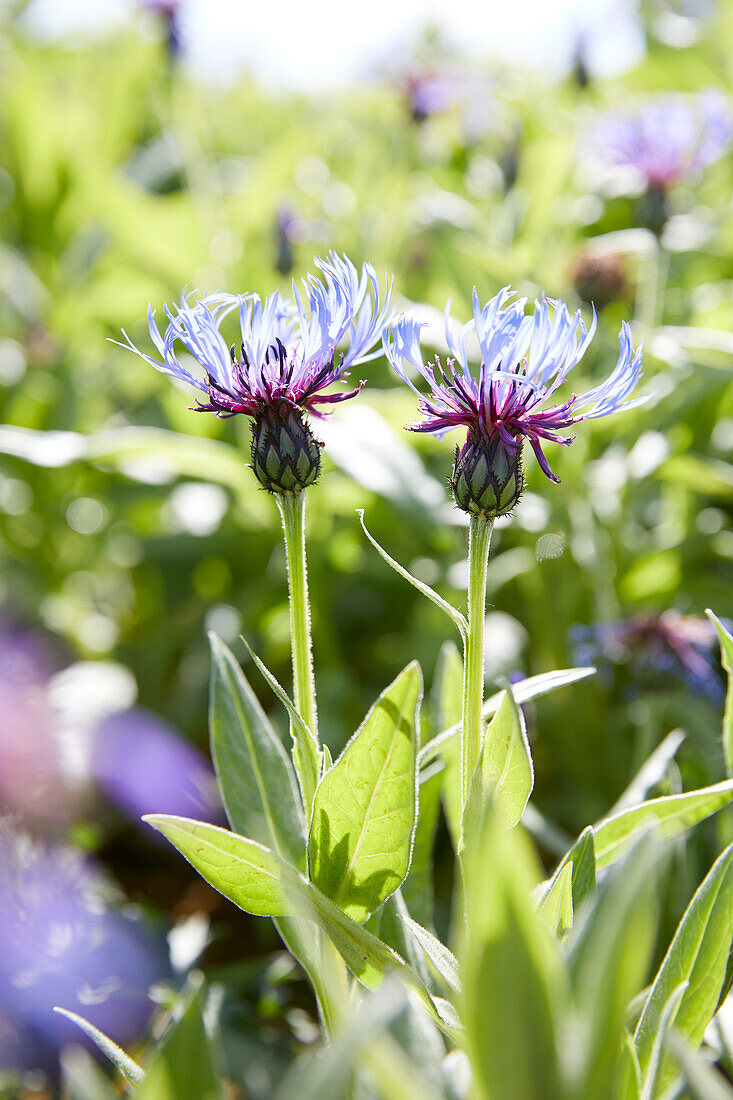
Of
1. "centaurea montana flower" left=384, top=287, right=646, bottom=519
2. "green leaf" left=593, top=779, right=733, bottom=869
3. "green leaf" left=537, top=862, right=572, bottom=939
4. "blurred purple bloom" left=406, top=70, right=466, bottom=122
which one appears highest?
"blurred purple bloom" left=406, top=70, right=466, bottom=122

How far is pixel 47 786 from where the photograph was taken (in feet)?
4.20

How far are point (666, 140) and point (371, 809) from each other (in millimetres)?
1150

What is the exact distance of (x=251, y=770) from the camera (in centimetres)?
74

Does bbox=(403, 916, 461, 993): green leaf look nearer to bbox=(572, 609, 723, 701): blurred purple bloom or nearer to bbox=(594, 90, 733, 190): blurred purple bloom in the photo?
bbox=(572, 609, 723, 701): blurred purple bloom

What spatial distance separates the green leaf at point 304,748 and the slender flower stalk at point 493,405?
0.09 metres

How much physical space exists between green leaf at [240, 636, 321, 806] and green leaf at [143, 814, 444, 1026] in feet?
0.21

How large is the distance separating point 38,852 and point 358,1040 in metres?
0.89

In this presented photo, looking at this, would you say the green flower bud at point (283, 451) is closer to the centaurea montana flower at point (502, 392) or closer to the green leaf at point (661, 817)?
the centaurea montana flower at point (502, 392)

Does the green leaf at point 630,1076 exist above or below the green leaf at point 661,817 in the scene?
below

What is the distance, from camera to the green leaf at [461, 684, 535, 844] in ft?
2.00

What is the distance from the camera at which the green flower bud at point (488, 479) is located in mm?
594

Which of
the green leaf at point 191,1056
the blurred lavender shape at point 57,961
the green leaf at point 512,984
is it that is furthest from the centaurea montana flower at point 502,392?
the blurred lavender shape at point 57,961

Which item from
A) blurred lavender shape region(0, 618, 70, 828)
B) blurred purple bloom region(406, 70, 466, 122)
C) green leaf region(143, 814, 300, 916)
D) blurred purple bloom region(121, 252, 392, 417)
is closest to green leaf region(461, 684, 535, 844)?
green leaf region(143, 814, 300, 916)

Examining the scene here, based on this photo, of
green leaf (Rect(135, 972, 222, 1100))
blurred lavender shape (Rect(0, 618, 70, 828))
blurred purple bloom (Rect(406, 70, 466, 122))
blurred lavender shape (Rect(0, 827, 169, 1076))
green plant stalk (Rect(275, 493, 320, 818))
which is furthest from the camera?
blurred purple bloom (Rect(406, 70, 466, 122))
